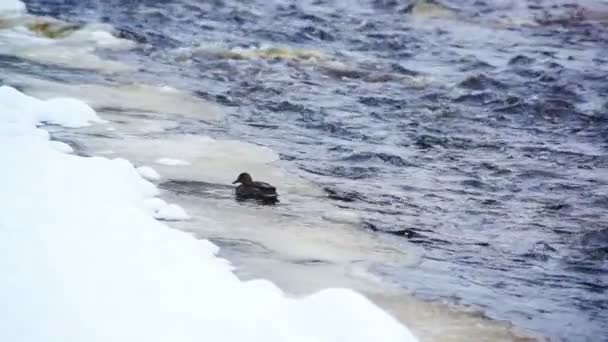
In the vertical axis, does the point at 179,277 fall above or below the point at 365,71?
above

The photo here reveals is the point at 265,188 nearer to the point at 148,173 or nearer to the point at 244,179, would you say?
the point at 244,179

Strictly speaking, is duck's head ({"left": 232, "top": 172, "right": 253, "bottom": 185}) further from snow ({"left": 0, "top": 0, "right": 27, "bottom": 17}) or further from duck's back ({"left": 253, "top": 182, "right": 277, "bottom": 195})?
snow ({"left": 0, "top": 0, "right": 27, "bottom": 17})

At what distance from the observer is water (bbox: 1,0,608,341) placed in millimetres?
5570

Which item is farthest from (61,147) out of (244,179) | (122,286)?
(122,286)

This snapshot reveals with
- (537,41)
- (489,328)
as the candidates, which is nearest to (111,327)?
(489,328)

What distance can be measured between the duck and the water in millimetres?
138

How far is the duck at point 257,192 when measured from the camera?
651cm

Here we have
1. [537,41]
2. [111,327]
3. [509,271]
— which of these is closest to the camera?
[111,327]

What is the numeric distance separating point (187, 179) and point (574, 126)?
5142 millimetres

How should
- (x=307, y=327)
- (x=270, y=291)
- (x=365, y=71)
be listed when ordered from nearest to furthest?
(x=307, y=327)
(x=270, y=291)
(x=365, y=71)

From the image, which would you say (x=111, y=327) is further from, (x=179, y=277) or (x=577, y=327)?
(x=577, y=327)

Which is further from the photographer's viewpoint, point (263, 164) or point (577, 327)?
point (263, 164)

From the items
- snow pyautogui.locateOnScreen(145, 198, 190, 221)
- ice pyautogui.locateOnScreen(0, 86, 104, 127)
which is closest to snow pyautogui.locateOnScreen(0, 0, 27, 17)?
ice pyautogui.locateOnScreen(0, 86, 104, 127)

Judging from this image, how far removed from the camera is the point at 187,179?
6840 mm
